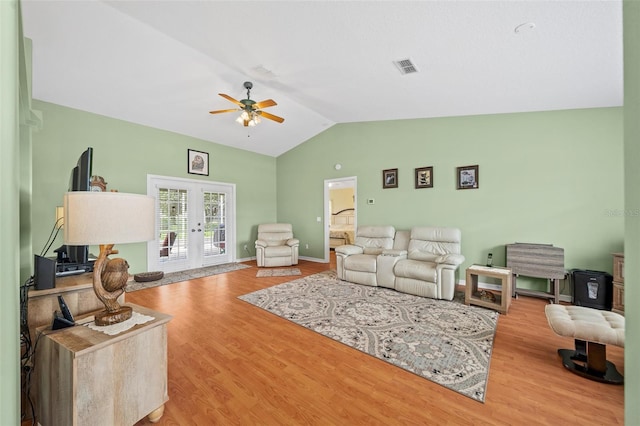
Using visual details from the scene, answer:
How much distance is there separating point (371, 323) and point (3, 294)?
105 inches

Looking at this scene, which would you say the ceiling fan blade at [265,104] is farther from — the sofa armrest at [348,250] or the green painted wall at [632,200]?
the green painted wall at [632,200]

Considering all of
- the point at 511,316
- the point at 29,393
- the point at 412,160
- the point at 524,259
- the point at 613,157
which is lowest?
the point at 511,316

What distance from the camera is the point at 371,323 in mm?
2699

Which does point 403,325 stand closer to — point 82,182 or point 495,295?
point 495,295

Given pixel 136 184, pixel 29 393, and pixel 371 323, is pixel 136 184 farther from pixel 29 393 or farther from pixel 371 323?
pixel 371 323

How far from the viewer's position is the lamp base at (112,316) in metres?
1.36

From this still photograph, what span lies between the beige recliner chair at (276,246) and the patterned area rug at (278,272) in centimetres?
25

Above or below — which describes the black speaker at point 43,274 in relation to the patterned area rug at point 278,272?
above

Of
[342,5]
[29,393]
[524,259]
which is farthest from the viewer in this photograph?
[524,259]

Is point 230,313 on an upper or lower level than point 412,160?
lower

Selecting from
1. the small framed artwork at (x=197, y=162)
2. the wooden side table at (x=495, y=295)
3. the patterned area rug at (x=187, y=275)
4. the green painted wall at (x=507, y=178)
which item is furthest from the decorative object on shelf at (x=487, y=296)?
the small framed artwork at (x=197, y=162)

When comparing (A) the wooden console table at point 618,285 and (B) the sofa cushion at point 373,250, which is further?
(B) the sofa cushion at point 373,250

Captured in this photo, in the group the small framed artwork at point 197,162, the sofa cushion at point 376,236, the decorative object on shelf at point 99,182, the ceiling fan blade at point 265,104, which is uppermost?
the ceiling fan blade at point 265,104

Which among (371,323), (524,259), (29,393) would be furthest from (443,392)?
(524,259)
